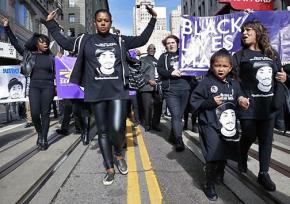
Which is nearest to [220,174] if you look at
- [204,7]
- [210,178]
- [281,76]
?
[210,178]

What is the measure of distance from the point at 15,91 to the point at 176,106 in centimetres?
675

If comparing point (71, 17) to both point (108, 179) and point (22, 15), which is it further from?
point (108, 179)

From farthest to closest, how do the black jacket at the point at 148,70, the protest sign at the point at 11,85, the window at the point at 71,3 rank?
the window at the point at 71,3 < the protest sign at the point at 11,85 < the black jacket at the point at 148,70

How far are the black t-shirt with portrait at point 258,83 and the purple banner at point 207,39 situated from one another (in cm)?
236

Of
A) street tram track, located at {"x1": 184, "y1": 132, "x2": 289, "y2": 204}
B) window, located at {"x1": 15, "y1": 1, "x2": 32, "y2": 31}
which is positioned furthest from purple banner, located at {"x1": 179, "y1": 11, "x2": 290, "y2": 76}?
window, located at {"x1": 15, "y1": 1, "x2": 32, "y2": 31}

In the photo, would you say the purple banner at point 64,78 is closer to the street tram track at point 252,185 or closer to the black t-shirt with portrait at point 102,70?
the black t-shirt with portrait at point 102,70

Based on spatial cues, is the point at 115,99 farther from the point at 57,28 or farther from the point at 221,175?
the point at 221,175

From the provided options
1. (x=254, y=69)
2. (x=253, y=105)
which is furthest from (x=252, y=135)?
(x=254, y=69)

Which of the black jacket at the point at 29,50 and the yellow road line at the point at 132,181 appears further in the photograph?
the black jacket at the point at 29,50

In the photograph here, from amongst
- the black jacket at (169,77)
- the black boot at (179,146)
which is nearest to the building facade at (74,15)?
the black jacket at (169,77)

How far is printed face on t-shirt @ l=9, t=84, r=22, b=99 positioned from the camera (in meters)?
12.2

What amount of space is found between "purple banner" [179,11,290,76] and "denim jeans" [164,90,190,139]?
16.2 inches

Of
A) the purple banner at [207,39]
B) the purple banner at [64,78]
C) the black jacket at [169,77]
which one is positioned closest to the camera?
the purple banner at [207,39]

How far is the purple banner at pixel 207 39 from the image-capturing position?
6887 mm
